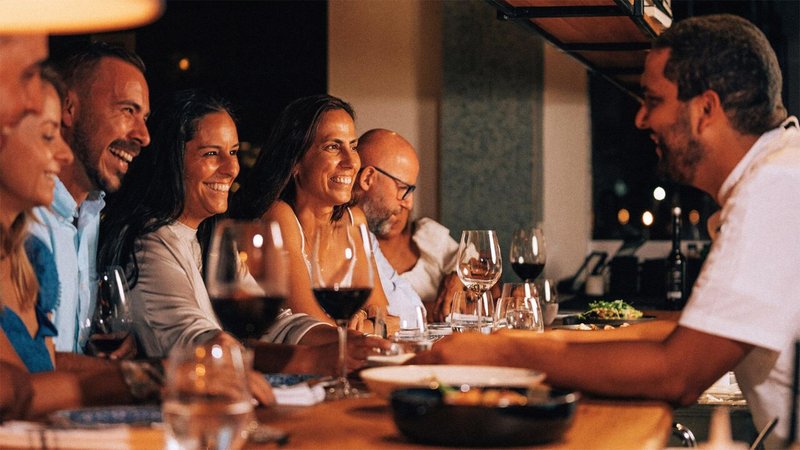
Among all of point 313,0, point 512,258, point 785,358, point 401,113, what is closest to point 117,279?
point 785,358

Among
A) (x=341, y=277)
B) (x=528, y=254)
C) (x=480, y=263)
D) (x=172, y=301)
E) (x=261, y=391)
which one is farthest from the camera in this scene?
(x=528, y=254)

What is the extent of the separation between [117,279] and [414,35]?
169 inches

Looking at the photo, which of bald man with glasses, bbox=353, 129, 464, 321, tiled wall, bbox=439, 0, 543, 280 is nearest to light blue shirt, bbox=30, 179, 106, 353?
bald man with glasses, bbox=353, 129, 464, 321

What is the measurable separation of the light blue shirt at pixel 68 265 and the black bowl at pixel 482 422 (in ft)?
3.57

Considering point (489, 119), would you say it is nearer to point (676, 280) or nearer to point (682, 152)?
point (676, 280)

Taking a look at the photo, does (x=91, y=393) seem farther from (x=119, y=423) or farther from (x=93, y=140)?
(x=93, y=140)

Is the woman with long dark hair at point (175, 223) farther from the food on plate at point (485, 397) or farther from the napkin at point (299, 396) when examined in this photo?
the food on plate at point (485, 397)

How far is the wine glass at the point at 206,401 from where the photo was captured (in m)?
1.09

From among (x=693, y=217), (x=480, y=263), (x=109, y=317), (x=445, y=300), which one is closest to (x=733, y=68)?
(x=480, y=263)

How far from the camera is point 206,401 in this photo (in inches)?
43.4

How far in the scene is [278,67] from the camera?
677 centimetres

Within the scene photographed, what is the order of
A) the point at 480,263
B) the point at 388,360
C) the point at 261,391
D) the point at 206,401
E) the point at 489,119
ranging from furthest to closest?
the point at 489,119 → the point at 480,263 → the point at 388,360 → the point at 261,391 → the point at 206,401

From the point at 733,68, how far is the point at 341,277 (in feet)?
2.79

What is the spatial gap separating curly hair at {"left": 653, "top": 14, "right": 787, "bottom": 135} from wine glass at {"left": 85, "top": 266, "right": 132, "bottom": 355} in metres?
1.12
